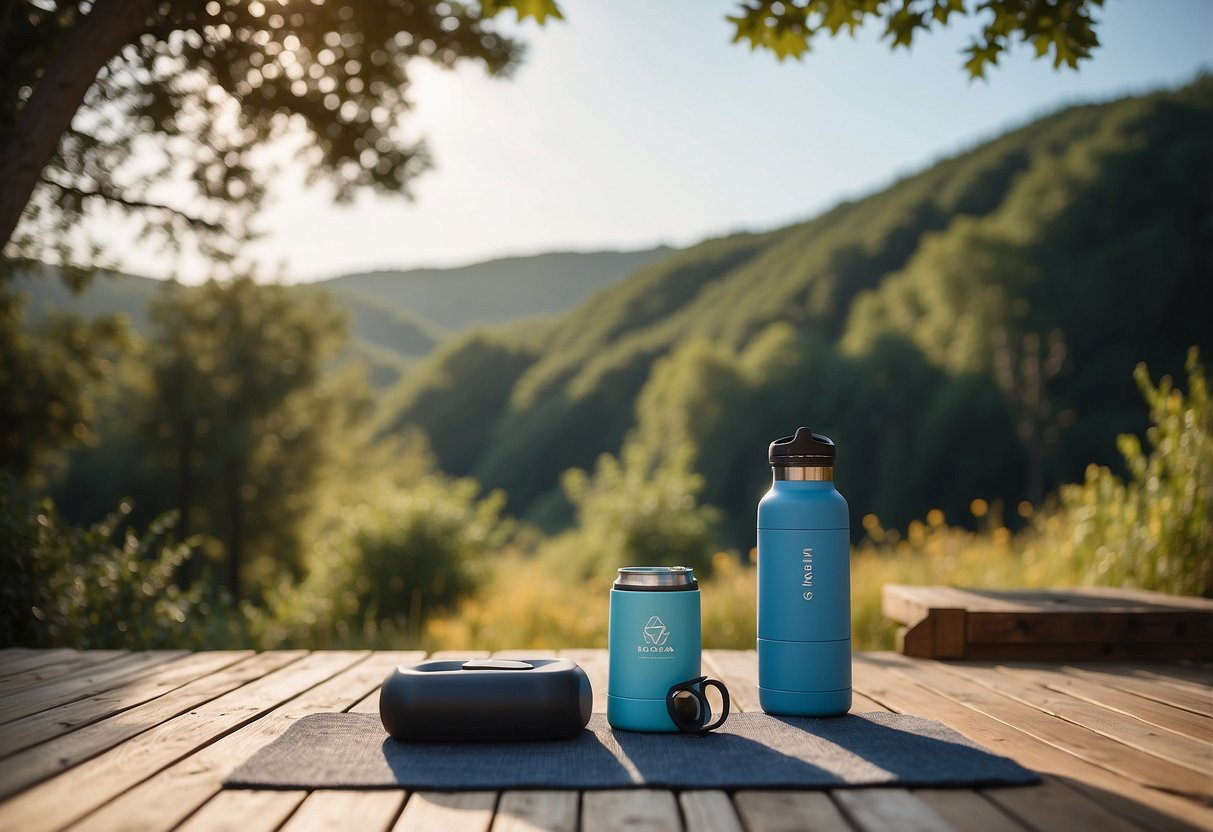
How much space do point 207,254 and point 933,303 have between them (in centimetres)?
3587

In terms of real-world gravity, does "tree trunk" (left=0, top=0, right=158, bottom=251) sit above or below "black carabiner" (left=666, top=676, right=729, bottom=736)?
above

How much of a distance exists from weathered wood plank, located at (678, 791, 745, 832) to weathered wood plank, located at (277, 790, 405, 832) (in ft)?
1.73

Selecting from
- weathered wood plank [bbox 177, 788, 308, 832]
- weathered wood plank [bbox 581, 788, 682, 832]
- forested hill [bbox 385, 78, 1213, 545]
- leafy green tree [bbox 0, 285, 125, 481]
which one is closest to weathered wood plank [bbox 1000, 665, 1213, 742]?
A: weathered wood plank [bbox 581, 788, 682, 832]

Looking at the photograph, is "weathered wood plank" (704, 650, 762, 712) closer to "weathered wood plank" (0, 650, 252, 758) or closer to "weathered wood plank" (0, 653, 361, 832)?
"weathered wood plank" (0, 653, 361, 832)

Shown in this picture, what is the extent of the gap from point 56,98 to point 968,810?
4912 millimetres

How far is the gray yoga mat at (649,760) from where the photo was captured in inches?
68.8

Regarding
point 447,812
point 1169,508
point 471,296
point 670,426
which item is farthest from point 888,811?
point 471,296

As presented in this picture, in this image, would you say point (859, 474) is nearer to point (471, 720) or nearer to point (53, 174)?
point (53, 174)

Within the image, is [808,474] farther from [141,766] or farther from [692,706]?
[141,766]

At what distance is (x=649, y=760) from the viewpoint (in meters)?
1.90

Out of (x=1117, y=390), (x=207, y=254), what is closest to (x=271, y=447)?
(x=207, y=254)

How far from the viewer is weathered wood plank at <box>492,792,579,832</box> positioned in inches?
60.4

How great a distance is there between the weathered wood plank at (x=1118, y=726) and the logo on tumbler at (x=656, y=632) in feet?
3.50

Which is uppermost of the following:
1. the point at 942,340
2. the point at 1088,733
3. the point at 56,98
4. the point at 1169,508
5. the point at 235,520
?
the point at 942,340
